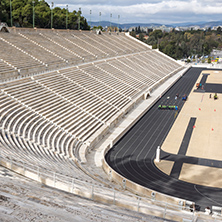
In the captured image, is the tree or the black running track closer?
the black running track

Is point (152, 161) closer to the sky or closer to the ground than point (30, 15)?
closer to the ground

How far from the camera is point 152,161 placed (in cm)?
2016

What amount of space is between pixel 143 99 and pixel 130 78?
5.77 metres

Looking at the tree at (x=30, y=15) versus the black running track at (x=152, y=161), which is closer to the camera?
the black running track at (x=152, y=161)

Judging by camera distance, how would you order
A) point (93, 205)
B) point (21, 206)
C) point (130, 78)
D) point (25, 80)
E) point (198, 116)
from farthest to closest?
1. point (130, 78)
2. point (198, 116)
3. point (25, 80)
4. point (93, 205)
5. point (21, 206)

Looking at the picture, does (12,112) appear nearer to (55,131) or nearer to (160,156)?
(55,131)

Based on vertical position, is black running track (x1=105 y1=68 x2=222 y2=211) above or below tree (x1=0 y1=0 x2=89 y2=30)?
below

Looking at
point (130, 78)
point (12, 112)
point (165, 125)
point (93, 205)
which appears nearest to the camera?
point (93, 205)

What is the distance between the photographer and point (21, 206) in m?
8.63

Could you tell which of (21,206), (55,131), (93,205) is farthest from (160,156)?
(21,206)

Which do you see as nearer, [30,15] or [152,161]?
[152,161]

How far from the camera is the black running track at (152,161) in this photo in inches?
627

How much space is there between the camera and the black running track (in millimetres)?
15922

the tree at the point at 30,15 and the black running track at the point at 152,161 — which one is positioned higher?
the tree at the point at 30,15
